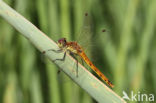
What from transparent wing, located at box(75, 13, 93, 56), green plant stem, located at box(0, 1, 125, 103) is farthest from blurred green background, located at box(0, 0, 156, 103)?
green plant stem, located at box(0, 1, 125, 103)

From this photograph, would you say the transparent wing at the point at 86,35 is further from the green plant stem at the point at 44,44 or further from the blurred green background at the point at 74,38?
the green plant stem at the point at 44,44

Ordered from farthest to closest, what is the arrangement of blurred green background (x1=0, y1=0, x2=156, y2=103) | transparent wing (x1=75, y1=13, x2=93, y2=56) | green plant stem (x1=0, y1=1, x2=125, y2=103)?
blurred green background (x1=0, y1=0, x2=156, y2=103)
transparent wing (x1=75, y1=13, x2=93, y2=56)
green plant stem (x1=0, y1=1, x2=125, y2=103)

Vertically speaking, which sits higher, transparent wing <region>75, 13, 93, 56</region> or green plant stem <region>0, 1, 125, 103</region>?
transparent wing <region>75, 13, 93, 56</region>

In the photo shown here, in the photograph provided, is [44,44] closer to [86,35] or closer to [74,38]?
[86,35]

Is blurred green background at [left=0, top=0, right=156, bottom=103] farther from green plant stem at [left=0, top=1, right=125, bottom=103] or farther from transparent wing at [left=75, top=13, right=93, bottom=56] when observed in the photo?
green plant stem at [left=0, top=1, right=125, bottom=103]

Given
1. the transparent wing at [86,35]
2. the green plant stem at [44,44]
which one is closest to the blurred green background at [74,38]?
the transparent wing at [86,35]

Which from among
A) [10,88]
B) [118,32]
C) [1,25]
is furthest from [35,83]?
[118,32]

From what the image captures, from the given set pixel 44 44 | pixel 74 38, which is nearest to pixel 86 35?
pixel 74 38

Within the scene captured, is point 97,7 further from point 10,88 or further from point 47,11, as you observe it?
point 10,88

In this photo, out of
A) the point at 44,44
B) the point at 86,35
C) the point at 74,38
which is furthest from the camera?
the point at 74,38
